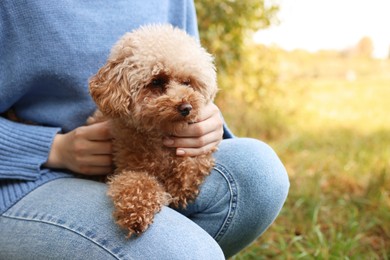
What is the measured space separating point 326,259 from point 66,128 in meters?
1.11

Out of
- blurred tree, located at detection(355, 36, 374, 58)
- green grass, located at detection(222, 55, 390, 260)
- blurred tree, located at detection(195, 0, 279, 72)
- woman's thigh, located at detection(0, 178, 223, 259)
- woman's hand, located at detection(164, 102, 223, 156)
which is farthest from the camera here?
blurred tree, located at detection(355, 36, 374, 58)

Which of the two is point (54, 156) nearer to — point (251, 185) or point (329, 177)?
point (251, 185)

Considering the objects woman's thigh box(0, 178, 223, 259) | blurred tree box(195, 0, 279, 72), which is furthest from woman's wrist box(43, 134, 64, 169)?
blurred tree box(195, 0, 279, 72)

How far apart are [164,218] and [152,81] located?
378 millimetres

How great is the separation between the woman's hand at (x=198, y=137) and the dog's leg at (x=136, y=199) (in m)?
0.12

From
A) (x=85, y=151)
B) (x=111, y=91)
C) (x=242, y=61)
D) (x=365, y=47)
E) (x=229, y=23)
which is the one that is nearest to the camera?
(x=111, y=91)

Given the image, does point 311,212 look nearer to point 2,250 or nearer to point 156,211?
point 156,211

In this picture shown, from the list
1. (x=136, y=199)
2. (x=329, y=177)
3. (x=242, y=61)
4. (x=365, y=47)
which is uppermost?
(x=136, y=199)

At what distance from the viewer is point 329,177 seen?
108 inches

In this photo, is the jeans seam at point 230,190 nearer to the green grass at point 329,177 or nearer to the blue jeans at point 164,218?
the blue jeans at point 164,218

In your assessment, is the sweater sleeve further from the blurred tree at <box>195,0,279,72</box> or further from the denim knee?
the blurred tree at <box>195,0,279,72</box>

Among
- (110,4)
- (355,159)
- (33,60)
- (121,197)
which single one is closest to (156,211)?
(121,197)

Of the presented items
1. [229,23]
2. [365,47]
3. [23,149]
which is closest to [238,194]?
[23,149]

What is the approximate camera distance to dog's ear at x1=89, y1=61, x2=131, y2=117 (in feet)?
4.08
